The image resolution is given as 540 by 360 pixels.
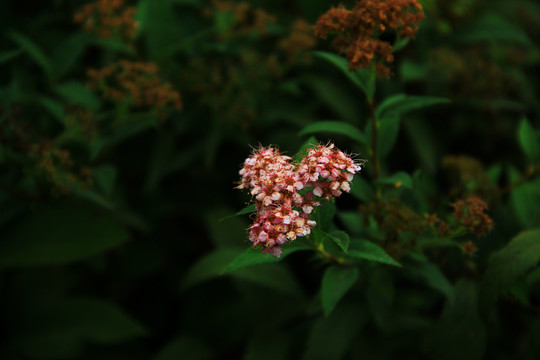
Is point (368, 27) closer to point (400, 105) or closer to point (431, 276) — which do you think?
point (400, 105)

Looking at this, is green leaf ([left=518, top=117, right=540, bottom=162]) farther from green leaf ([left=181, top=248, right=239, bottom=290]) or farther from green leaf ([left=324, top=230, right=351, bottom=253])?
green leaf ([left=181, top=248, right=239, bottom=290])

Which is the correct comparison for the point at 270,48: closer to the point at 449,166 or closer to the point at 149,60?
the point at 149,60

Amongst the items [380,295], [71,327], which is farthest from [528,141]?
[71,327]

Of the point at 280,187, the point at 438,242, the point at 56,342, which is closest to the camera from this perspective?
the point at 280,187

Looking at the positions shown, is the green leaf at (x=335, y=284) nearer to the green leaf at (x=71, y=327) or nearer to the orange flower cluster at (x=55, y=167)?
the orange flower cluster at (x=55, y=167)

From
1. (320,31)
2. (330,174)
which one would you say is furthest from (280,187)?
(320,31)

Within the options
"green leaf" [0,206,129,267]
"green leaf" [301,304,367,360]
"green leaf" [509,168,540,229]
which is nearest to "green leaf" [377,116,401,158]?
"green leaf" [301,304,367,360]
